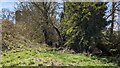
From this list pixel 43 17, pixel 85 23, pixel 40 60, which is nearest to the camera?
pixel 40 60

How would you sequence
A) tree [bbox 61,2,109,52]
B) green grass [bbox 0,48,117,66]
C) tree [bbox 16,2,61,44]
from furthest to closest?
tree [bbox 16,2,61,44] < tree [bbox 61,2,109,52] < green grass [bbox 0,48,117,66]

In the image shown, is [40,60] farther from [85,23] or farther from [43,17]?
[43,17]

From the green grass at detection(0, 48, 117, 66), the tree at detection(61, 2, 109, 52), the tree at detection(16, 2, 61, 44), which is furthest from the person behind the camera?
the tree at detection(16, 2, 61, 44)

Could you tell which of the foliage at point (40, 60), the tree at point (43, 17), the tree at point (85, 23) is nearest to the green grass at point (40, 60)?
the foliage at point (40, 60)

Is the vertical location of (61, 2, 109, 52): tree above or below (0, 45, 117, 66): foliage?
above

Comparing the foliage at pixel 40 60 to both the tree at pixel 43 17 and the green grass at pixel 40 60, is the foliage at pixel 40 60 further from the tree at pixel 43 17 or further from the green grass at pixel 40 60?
the tree at pixel 43 17

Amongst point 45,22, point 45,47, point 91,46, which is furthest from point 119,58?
point 45,22

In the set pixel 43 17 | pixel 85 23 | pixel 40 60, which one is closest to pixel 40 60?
pixel 40 60

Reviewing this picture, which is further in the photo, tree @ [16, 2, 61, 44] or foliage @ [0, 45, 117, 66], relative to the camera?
tree @ [16, 2, 61, 44]

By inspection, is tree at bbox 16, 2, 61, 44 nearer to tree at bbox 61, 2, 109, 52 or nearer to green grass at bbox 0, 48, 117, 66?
tree at bbox 61, 2, 109, 52

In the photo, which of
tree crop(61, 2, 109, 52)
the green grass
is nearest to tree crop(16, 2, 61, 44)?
tree crop(61, 2, 109, 52)

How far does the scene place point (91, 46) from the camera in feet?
18.4

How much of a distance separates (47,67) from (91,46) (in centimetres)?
177

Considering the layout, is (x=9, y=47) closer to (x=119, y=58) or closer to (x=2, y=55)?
(x=2, y=55)
